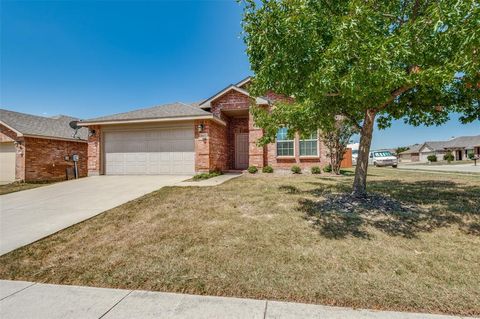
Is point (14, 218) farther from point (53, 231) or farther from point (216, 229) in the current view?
point (216, 229)

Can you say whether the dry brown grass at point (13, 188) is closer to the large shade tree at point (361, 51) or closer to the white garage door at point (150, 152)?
the white garage door at point (150, 152)

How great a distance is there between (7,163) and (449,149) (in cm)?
7665

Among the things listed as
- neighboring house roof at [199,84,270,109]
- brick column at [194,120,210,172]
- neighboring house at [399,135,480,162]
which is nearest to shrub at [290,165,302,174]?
neighboring house roof at [199,84,270,109]

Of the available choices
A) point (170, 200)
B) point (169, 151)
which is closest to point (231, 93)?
point (169, 151)

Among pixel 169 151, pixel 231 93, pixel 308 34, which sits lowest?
pixel 169 151

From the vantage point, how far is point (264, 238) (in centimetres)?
432

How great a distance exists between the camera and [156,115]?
12914mm

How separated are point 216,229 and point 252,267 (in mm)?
1598

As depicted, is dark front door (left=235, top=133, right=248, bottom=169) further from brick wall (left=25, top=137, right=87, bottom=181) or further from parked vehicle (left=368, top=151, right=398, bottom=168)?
parked vehicle (left=368, top=151, right=398, bottom=168)

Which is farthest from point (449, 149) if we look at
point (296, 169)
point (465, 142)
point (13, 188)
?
point (13, 188)

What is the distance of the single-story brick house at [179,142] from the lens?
1248 cm

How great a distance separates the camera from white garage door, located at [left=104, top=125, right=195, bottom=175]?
499 inches

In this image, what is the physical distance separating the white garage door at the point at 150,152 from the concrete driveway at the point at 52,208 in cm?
314

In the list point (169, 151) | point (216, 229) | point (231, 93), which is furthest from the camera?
point (231, 93)
